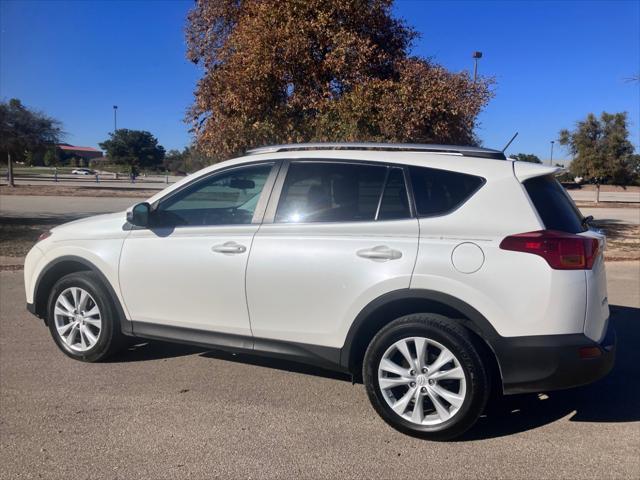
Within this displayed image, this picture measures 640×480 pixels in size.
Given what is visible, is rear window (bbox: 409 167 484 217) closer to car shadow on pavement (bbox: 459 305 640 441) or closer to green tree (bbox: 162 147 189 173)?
A: car shadow on pavement (bbox: 459 305 640 441)

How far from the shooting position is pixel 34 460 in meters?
3.25

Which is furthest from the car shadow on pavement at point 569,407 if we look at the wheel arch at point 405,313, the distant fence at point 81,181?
the distant fence at point 81,181

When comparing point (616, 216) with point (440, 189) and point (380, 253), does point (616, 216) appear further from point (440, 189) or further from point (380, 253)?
point (380, 253)

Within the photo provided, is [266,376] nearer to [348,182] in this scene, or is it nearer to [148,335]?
[148,335]

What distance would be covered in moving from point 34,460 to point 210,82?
8.78m

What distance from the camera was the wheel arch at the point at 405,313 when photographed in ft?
11.2

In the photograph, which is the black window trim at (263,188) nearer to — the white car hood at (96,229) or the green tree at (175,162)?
the white car hood at (96,229)

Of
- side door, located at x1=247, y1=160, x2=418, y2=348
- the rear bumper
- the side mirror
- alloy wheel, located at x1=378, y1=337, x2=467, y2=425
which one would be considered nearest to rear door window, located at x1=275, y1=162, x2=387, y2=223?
side door, located at x1=247, y1=160, x2=418, y2=348

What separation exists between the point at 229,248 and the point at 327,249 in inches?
30.3

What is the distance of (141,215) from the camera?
14.5 ft

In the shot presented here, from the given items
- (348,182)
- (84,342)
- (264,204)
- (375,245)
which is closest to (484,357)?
(375,245)

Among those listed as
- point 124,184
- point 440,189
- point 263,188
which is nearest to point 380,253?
point 440,189

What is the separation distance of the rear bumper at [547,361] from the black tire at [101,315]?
306 centimetres

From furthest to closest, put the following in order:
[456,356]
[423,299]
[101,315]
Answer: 1. [101,315]
2. [423,299]
3. [456,356]
